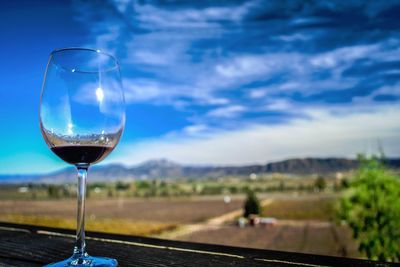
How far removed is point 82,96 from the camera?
102 centimetres

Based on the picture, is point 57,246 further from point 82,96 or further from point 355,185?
point 355,185

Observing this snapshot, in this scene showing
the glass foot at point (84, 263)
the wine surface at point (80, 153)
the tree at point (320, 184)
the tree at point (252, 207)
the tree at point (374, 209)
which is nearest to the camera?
the glass foot at point (84, 263)

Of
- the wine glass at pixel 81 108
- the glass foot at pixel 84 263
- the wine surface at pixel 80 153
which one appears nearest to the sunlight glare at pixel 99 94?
the wine glass at pixel 81 108

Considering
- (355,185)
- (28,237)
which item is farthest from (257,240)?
(28,237)

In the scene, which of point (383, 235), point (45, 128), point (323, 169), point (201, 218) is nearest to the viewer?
point (45, 128)

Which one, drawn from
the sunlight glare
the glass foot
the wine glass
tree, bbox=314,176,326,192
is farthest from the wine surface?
tree, bbox=314,176,326,192

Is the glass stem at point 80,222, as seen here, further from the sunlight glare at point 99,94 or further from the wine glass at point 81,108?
the sunlight glare at point 99,94

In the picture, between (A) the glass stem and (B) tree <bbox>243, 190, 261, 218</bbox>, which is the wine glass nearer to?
(A) the glass stem

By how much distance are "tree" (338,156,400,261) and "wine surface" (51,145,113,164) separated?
42.4 ft

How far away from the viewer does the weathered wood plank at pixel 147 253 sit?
1.09 meters

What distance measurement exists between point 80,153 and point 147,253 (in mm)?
382

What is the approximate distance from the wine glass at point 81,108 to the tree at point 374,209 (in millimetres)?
12945

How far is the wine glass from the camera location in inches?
39.5

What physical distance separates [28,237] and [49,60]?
0.77 metres
